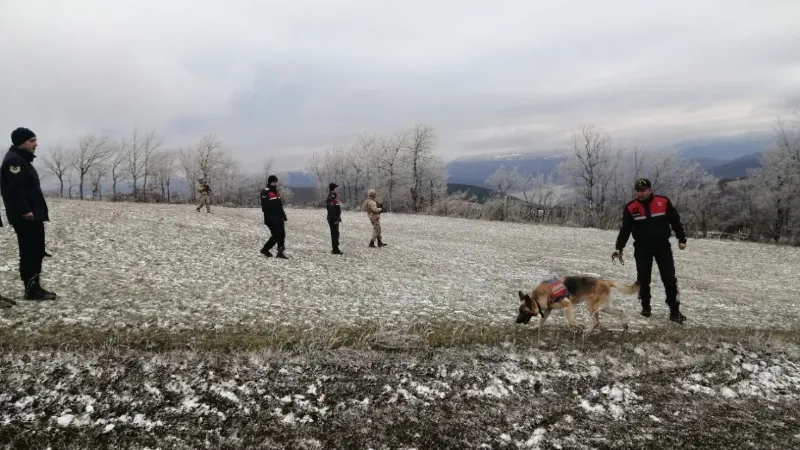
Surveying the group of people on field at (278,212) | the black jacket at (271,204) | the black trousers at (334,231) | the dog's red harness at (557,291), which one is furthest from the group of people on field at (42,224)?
the black trousers at (334,231)

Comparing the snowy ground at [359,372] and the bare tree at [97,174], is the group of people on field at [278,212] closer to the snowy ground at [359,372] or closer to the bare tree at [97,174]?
the snowy ground at [359,372]

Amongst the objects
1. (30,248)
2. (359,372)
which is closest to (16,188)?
(30,248)

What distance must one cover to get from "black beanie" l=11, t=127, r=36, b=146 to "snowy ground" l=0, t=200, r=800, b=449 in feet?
11.1

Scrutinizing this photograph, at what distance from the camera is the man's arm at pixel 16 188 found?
8343mm

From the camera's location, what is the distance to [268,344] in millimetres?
7555

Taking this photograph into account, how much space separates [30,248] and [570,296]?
11.5m

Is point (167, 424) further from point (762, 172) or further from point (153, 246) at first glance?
point (762, 172)

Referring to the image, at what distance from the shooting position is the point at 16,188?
837cm

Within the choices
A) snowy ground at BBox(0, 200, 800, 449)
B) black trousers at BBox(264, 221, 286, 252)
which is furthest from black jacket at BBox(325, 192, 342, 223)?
snowy ground at BBox(0, 200, 800, 449)

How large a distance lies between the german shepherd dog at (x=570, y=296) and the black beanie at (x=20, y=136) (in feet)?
35.4

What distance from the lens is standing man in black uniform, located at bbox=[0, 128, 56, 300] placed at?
836cm

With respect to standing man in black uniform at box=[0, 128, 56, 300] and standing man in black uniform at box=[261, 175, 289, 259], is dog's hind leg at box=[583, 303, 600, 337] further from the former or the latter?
standing man in black uniform at box=[261, 175, 289, 259]

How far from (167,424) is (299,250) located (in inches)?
618

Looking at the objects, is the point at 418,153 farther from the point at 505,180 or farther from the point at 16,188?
the point at 16,188
